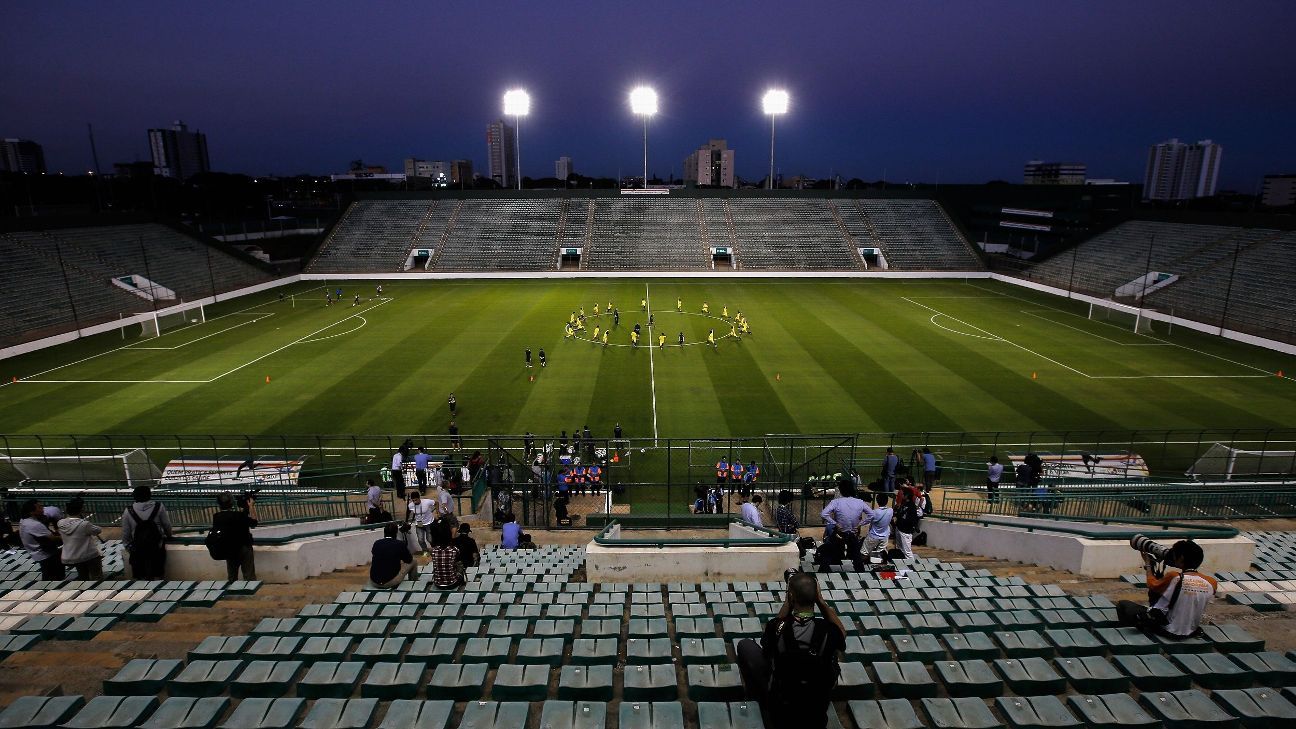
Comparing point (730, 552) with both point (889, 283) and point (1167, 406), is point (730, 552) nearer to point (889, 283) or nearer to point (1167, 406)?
point (1167, 406)

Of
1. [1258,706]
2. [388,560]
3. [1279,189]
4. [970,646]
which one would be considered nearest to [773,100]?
[388,560]

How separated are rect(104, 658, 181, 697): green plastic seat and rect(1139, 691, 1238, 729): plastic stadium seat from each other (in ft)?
27.1

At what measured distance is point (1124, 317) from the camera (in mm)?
44531

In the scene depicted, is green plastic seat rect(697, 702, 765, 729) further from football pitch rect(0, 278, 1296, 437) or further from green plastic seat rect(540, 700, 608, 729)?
football pitch rect(0, 278, 1296, 437)

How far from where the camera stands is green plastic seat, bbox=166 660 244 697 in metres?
5.68

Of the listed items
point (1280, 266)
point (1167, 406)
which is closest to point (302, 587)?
point (1167, 406)

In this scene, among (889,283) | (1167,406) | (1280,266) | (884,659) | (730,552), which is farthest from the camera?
(889,283)

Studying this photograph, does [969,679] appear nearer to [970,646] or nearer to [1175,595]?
[970,646]

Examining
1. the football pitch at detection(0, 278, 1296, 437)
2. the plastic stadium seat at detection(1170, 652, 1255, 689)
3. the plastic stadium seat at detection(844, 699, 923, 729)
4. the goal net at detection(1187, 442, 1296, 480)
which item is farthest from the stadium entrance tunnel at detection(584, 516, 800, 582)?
the goal net at detection(1187, 442, 1296, 480)

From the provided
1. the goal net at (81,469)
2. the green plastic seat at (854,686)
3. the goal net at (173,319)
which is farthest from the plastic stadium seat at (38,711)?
the goal net at (173,319)

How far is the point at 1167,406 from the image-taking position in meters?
26.7

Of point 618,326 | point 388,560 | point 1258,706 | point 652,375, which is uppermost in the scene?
point 1258,706

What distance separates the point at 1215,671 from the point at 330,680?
7.82m

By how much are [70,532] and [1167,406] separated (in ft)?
111
